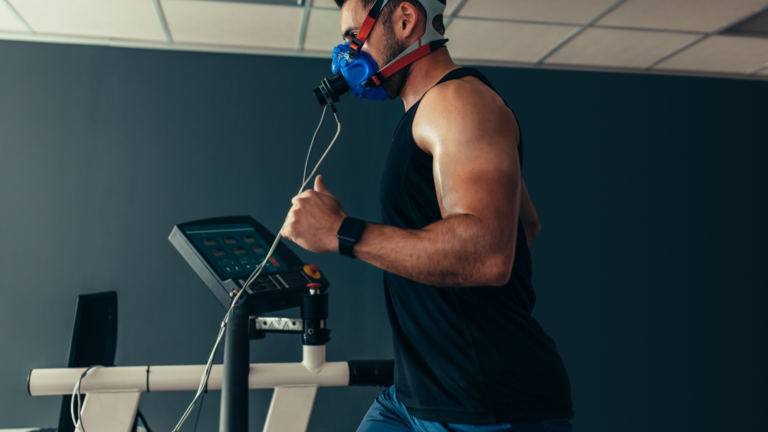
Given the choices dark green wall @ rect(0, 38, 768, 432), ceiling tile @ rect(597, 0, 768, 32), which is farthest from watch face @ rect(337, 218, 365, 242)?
ceiling tile @ rect(597, 0, 768, 32)

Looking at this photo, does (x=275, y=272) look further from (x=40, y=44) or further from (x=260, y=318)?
(x=40, y=44)

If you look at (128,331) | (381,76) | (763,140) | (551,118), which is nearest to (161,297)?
(128,331)

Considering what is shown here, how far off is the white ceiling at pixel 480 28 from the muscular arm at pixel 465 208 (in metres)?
1.94

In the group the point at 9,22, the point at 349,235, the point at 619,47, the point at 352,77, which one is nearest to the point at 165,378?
the point at 349,235

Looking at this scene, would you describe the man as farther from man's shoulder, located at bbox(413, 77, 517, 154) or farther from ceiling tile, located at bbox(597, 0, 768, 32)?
ceiling tile, located at bbox(597, 0, 768, 32)

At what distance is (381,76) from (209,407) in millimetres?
2454

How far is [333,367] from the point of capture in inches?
52.8

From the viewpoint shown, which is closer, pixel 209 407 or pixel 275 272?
pixel 275 272

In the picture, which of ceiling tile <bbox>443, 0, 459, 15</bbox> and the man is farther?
ceiling tile <bbox>443, 0, 459, 15</bbox>

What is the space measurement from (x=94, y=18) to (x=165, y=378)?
229cm

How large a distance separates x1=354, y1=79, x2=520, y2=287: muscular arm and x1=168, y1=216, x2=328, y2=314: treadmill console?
471mm

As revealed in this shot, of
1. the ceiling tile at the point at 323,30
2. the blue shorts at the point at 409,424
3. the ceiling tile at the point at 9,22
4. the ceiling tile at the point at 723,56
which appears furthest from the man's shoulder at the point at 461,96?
the ceiling tile at the point at 723,56

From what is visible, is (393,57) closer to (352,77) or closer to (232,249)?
(352,77)

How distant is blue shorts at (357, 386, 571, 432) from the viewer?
85cm
